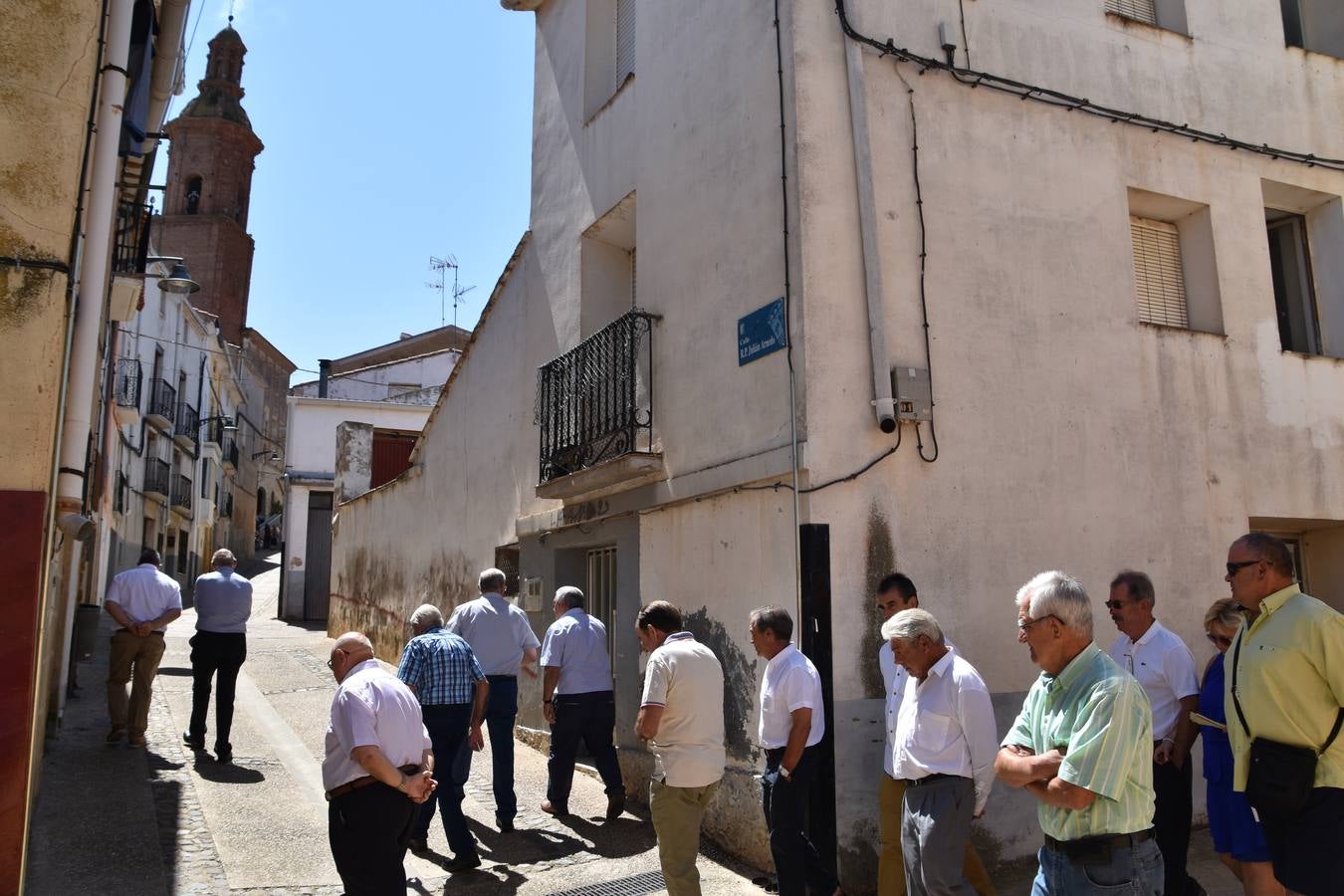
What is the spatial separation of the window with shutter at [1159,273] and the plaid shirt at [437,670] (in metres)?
5.66

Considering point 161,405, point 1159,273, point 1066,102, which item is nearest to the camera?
point 1066,102

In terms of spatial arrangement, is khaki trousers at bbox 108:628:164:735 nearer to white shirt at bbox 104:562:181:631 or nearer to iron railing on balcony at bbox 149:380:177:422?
white shirt at bbox 104:562:181:631

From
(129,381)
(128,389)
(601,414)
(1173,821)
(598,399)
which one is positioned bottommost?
(1173,821)

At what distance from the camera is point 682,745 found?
4.83 m

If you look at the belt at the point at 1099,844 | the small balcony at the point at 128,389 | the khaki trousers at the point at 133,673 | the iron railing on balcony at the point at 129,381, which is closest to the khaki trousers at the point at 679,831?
the belt at the point at 1099,844

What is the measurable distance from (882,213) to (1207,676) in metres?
3.37

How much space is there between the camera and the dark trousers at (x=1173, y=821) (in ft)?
15.9

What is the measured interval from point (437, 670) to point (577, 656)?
53.8 inches

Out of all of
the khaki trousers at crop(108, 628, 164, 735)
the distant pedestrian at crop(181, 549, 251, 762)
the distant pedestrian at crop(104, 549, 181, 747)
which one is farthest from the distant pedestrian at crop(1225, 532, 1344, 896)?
the khaki trousers at crop(108, 628, 164, 735)

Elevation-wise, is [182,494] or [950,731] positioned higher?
[182,494]

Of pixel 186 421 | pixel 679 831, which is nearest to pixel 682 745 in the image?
pixel 679 831

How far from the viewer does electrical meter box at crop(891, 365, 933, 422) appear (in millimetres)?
6172

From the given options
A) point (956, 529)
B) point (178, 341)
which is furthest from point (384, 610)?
point (178, 341)

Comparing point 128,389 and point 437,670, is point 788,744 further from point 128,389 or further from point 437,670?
point 128,389
